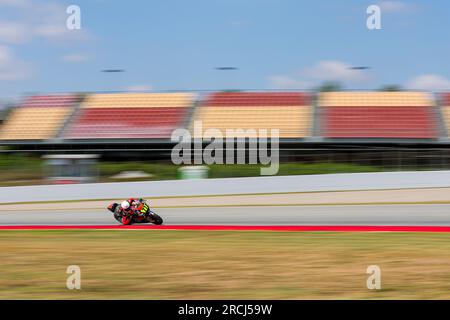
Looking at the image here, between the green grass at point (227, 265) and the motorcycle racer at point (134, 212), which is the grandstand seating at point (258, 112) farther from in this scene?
the green grass at point (227, 265)

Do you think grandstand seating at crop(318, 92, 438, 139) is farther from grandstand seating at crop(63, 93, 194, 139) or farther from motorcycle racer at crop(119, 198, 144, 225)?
motorcycle racer at crop(119, 198, 144, 225)

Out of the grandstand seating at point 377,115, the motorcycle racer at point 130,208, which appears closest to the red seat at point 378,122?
the grandstand seating at point 377,115

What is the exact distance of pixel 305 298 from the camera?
5.80m

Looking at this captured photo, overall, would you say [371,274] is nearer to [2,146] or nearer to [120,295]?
[120,295]

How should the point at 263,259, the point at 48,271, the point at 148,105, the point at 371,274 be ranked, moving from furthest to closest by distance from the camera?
the point at 148,105 → the point at 263,259 → the point at 48,271 → the point at 371,274

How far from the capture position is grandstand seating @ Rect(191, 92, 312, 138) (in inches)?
1049

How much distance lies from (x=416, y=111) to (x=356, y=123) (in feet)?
12.3

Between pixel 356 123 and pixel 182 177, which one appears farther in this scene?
pixel 356 123

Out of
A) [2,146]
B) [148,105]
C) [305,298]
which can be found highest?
[148,105]

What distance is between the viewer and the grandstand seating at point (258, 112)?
26641 millimetres

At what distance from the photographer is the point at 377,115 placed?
90.0 ft

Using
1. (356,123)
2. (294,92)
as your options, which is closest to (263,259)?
(356,123)

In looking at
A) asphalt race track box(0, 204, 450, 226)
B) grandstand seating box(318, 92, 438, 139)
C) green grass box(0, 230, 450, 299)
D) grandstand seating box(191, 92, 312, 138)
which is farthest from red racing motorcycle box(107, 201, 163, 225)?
grandstand seating box(318, 92, 438, 139)

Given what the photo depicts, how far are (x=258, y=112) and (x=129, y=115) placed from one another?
6.48 meters
